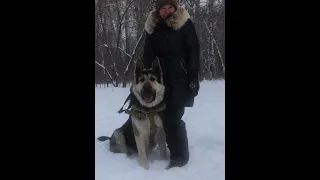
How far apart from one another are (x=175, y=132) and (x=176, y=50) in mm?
857

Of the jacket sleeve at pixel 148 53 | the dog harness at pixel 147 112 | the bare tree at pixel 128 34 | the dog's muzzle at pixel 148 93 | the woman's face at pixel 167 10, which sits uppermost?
the bare tree at pixel 128 34

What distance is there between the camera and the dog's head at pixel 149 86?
10.5ft

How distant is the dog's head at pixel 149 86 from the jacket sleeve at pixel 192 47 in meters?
0.34

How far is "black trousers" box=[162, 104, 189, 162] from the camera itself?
331cm

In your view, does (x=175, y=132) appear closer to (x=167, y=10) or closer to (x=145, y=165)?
(x=145, y=165)

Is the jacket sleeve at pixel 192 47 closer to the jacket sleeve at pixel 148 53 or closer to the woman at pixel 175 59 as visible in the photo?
the woman at pixel 175 59

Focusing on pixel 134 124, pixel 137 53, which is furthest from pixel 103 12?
pixel 134 124

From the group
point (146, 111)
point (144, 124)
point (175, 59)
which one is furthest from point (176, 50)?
point (144, 124)

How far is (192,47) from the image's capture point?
313 centimetres

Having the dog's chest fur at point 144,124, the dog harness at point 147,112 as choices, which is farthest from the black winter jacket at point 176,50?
the dog's chest fur at point 144,124

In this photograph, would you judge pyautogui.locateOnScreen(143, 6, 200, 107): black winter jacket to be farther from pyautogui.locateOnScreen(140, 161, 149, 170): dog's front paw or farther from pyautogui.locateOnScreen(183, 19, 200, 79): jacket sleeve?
pyautogui.locateOnScreen(140, 161, 149, 170): dog's front paw

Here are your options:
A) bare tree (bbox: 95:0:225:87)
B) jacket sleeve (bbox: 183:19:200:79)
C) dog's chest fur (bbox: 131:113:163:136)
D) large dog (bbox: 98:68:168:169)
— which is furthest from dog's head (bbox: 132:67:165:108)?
bare tree (bbox: 95:0:225:87)
